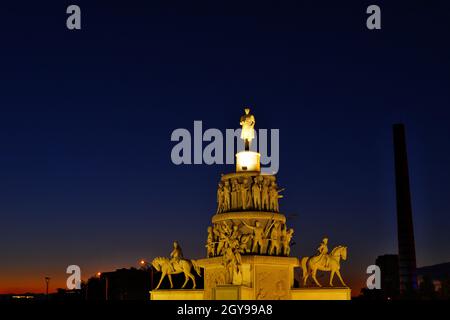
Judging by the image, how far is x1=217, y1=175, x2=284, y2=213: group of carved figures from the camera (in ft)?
159

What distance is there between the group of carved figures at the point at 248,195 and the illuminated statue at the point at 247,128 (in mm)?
3444

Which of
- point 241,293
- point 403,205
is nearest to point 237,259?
Answer: point 241,293

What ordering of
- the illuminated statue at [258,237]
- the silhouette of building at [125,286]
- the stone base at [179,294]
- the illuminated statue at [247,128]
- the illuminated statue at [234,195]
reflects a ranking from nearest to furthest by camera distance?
the illuminated statue at [258,237] < the illuminated statue at [234,195] < the stone base at [179,294] < the illuminated statue at [247,128] < the silhouette of building at [125,286]

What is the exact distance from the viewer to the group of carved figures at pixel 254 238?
151 feet

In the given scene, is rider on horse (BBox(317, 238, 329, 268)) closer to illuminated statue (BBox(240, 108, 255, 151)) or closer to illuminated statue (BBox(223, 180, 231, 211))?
illuminated statue (BBox(223, 180, 231, 211))

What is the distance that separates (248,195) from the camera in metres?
48.7

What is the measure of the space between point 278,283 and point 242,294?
5.20 metres

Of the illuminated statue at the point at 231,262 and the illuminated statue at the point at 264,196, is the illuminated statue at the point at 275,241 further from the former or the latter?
the illuminated statue at the point at 231,262

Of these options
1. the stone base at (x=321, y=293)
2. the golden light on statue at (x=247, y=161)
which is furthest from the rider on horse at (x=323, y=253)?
the golden light on statue at (x=247, y=161)

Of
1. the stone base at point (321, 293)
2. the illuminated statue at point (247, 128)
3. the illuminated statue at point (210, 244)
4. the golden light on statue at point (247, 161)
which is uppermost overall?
the illuminated statue at point (247, 128)

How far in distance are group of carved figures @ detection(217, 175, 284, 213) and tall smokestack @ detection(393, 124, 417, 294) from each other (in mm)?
28817

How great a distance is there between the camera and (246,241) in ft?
150

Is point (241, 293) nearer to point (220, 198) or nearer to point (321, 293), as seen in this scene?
point (321, 293)
